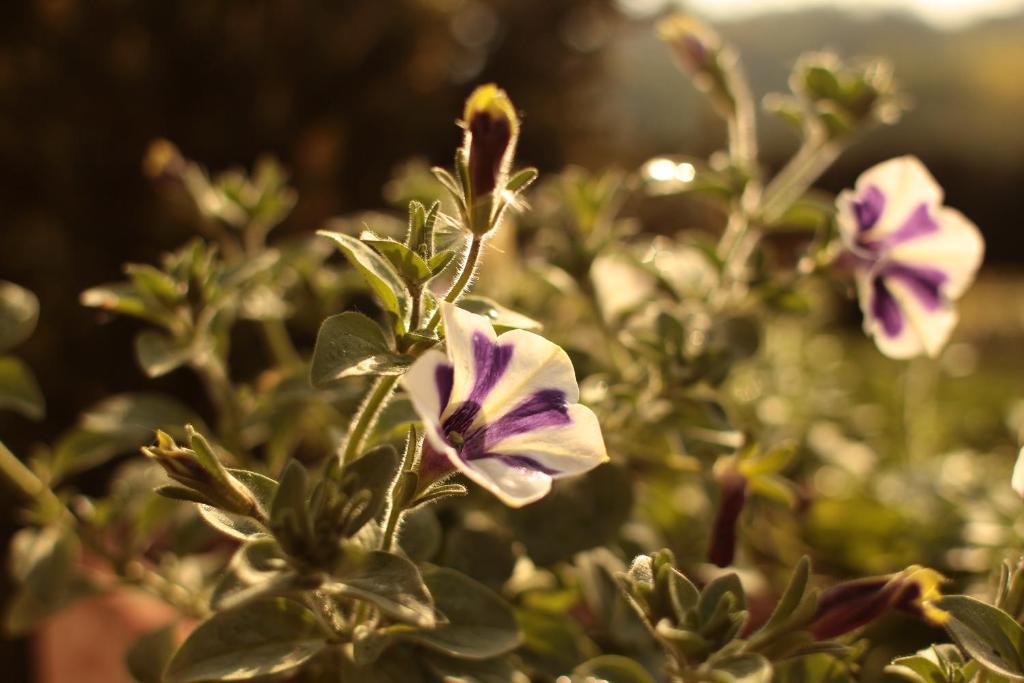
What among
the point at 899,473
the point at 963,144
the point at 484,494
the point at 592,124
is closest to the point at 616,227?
the point at 484,494

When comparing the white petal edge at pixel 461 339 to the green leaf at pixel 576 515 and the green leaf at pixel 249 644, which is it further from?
the green leaf at pixel 576 515

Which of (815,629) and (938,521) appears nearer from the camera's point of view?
(815,629)

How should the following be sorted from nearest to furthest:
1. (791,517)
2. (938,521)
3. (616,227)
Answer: (616,227) < (938,521) < (791,517)

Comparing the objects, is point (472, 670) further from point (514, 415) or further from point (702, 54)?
point (702, 54)

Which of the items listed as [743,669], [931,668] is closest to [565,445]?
[743,669]

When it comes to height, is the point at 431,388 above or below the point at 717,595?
above

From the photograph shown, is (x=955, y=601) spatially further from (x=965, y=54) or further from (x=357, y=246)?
(x=965, y=54)

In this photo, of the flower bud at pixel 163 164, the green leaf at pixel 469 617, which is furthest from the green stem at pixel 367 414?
the flower bud at pixel 163 164
